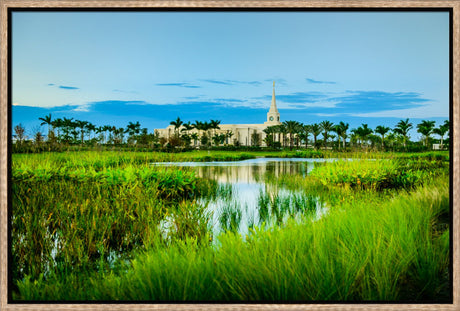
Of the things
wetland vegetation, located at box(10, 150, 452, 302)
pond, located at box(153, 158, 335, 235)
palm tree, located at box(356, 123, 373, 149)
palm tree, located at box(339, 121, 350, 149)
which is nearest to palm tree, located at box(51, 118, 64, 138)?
wetland vegetation, located at box(10, 150, 452, 302)

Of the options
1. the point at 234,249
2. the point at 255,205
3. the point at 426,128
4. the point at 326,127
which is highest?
the point at 326,127

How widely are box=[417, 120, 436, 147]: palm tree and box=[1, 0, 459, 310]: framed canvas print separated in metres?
0.04

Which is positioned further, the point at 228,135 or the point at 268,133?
the point at 268,133

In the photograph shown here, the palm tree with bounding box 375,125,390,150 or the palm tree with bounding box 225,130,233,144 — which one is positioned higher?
the palm tree with bounding box 225,130,233,144

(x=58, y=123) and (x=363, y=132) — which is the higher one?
(x=58, y=123)

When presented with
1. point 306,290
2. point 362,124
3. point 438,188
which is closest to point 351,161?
point 362,124

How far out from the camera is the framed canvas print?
77.4 inches

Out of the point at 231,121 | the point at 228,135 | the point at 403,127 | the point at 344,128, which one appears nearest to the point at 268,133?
the point at 228,135

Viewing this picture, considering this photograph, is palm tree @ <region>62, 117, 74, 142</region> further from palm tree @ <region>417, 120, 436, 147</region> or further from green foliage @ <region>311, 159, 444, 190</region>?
green foliage @ <region>311, 159, 444, 190</region>

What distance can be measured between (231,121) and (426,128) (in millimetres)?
2157

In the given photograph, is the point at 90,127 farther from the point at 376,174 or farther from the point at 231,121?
the point at 376,174

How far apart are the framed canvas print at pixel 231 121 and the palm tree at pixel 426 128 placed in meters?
0.04

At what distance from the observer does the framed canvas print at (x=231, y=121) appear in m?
1.97

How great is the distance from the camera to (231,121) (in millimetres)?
4094
